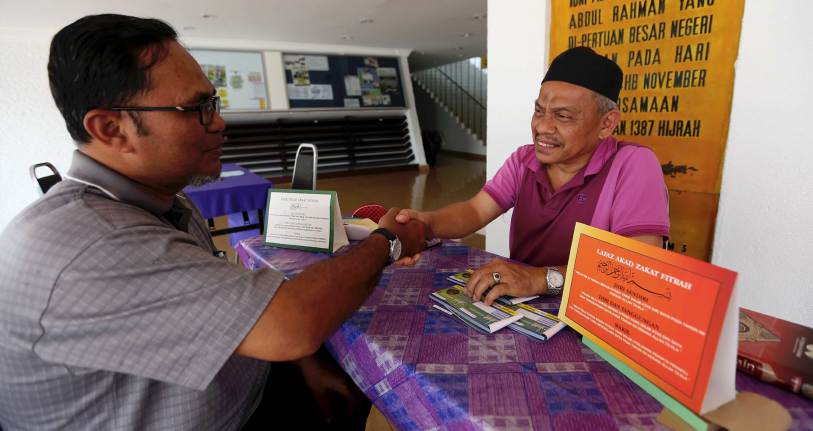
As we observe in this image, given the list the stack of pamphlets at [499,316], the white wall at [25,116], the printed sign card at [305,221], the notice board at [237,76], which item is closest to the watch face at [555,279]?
the stack of pamphlets at [499,316]

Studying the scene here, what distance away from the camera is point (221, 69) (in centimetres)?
788

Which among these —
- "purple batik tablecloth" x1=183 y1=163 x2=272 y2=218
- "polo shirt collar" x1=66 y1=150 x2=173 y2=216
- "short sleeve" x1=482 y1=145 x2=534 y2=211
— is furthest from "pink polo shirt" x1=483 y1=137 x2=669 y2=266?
"purple batik tablecloth" x1=183 y1=163 x2=272 y2=218

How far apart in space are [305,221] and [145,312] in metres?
0.83

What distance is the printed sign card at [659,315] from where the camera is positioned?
0.58m

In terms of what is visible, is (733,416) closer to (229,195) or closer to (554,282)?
(554,282)

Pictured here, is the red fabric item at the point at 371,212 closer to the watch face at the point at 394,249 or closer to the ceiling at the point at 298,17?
the watch face at the point at 394,249

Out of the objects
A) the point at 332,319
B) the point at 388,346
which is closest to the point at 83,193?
the point at 332,319

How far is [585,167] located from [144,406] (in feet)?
4.54

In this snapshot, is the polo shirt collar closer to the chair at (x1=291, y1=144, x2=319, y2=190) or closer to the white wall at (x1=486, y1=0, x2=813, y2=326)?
the white wall at (x1=486, y1=0, x2=813, y2=326)

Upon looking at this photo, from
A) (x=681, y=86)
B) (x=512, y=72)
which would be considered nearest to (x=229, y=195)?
(x=512, y=72)

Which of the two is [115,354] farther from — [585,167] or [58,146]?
[58,146]

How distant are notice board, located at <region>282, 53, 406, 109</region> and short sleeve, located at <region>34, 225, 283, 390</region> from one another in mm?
8555

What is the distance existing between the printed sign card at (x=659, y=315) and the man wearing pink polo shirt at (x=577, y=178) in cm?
24

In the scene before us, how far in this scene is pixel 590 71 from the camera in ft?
4.21
